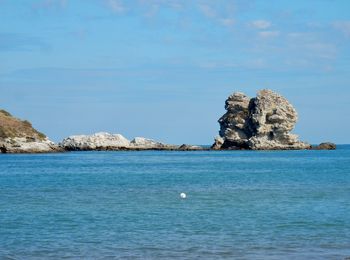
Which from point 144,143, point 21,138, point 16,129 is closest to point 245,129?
point 144,143

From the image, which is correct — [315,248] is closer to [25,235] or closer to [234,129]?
[25,235]

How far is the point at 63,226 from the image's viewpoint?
97.9 feet

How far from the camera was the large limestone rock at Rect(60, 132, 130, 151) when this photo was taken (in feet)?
595

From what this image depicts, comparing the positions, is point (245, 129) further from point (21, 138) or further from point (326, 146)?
point (21, 138)

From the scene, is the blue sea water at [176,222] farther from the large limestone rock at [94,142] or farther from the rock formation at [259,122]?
the large limestone rock at [94,142]

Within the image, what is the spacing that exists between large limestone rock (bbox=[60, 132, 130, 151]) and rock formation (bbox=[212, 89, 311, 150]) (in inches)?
1211

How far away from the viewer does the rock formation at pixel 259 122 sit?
494 ft

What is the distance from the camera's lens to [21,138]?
156 meters

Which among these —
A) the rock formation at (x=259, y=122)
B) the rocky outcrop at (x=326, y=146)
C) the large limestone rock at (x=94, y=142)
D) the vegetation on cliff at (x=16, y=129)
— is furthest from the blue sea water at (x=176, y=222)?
the rocky outcrop at (x=326, y=146)

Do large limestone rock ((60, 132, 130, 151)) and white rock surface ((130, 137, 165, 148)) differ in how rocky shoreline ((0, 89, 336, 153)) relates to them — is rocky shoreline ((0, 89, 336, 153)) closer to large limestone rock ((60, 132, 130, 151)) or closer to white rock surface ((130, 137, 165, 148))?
large limestone rock ((60, 132, 130, 151))

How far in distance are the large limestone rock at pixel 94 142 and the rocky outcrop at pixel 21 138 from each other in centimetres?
1364

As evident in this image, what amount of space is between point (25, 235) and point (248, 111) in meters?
131

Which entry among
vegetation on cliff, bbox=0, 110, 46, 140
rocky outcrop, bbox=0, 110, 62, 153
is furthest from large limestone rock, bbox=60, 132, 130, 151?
vegetation on cliff, bbox=0, 110, 46, 140

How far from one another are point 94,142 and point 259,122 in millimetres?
50384
